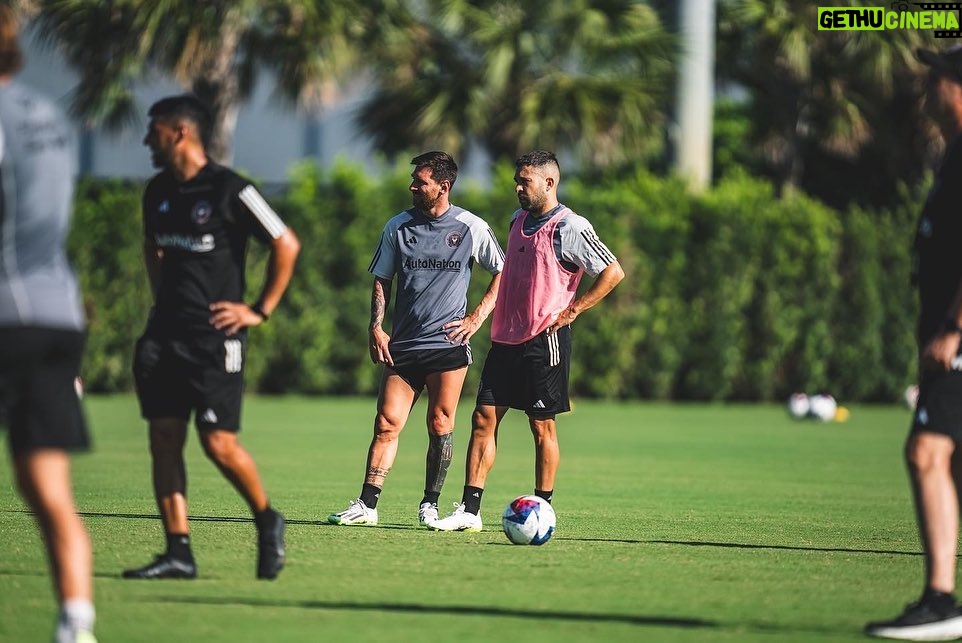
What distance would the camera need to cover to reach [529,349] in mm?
9648

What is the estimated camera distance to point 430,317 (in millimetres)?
9828

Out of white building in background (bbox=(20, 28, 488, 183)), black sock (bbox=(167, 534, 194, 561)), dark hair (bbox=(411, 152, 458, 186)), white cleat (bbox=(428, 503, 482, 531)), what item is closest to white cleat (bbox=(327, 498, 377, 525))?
white cleat (bbox=(428, 503, 482, 531))

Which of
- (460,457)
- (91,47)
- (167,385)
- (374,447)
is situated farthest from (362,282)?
(167,385)

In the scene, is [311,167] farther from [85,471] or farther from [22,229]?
[22,229]

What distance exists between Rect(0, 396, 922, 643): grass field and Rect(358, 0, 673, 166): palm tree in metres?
12.1

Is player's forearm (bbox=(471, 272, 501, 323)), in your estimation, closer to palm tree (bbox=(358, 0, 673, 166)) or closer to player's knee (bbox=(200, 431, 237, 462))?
player's knee (bbox=(200, 431, 237, 462))

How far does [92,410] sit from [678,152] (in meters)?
11.1

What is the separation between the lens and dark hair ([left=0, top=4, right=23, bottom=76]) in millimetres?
5438


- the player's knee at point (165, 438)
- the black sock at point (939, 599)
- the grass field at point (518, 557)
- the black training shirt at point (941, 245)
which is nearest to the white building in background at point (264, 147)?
the grass field at point (518, 557)

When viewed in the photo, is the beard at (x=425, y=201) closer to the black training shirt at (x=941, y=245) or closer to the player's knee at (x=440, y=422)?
the player's knee at (x=440, y=422)

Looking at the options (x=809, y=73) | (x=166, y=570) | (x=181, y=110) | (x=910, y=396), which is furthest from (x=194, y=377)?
(x=809, y=73)

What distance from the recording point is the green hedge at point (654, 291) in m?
25.5

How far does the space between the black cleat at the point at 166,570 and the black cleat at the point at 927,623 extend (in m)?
2.92

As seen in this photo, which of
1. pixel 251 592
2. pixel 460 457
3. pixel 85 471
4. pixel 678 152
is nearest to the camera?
pixel 251 592
